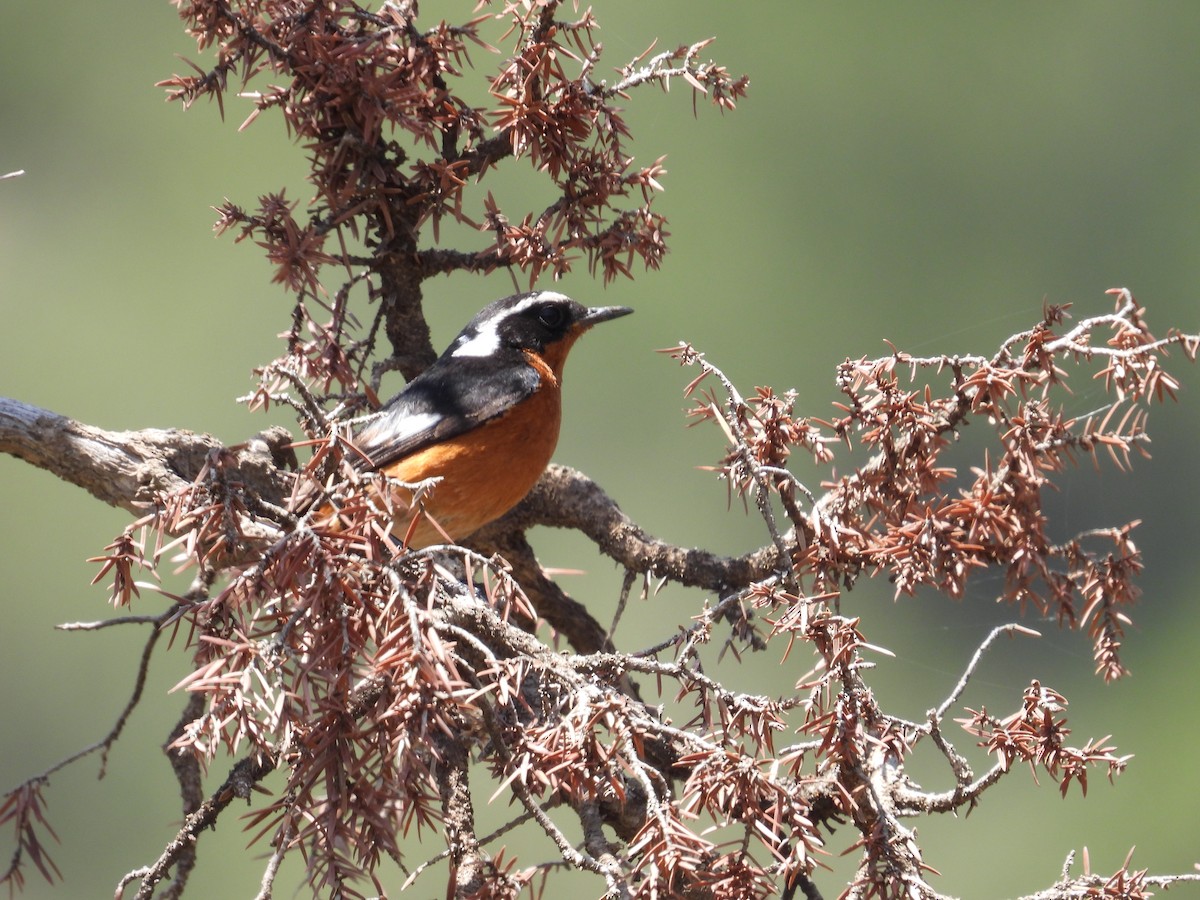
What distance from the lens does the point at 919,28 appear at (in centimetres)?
830

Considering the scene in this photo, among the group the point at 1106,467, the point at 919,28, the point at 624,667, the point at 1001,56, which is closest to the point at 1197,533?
the point at 1106,467

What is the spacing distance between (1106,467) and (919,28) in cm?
375

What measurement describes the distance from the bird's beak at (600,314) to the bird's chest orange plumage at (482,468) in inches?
10.3

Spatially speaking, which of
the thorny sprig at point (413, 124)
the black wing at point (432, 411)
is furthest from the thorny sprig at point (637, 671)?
the black wing at point (432, 411)

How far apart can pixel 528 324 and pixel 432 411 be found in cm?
40

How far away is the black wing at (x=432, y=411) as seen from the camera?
216 cm

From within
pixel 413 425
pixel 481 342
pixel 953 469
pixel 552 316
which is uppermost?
pixel 552 316

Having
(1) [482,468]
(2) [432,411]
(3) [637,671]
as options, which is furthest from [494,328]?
(3) [637,671]

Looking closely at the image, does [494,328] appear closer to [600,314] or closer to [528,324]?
[528,324]

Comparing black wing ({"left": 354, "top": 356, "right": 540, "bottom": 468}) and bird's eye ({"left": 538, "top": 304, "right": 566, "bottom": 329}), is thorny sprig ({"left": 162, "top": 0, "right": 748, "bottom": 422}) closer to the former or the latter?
black wing ({"left": 354, "top": 356, "right": 540, "bottom": 468})

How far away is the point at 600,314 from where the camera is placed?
7.82ft

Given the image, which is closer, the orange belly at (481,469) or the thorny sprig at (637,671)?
the thorny sprig at (637,671)

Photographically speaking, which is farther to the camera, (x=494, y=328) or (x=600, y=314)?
(x=494, y=328)

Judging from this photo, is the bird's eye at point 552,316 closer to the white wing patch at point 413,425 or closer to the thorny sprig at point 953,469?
the white wing patch at point 413,425
